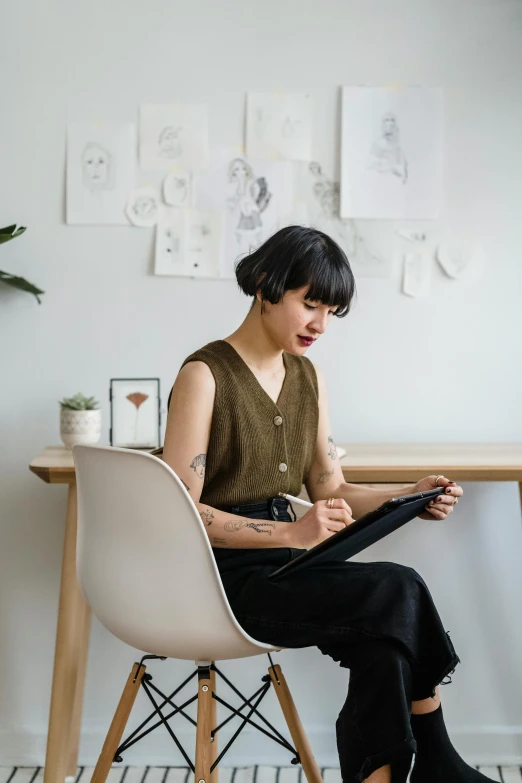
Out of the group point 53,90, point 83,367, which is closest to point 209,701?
point 83,367

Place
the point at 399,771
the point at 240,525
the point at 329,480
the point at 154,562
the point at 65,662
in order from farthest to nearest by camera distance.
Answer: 1. the point at 65,662
2. the point at 329,480
3. the point at 240,525
4. the point at 154,562
5. the point at 399,771

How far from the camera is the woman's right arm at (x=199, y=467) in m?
1.47

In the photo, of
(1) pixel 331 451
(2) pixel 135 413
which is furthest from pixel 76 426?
(1) pixel 331 451

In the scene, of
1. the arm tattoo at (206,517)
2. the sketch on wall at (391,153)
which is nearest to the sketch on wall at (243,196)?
the sketch on wall at (391,153)

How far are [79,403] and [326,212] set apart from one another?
76cm

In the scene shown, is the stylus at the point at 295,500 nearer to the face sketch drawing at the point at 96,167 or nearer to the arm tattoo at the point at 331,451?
the arm tattoo at the point at 331,451

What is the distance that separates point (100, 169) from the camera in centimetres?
222

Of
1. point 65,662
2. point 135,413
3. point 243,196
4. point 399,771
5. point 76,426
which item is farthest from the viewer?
point 243,196

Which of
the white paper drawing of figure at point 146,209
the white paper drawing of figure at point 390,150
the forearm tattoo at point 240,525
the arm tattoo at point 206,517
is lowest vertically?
the forearm tattoo at point 240,525

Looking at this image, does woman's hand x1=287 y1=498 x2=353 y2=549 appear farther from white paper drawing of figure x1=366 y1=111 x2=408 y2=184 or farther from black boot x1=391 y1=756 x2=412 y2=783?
white paper drawing of figure x1=366 y1=111 x2=408 y2=184

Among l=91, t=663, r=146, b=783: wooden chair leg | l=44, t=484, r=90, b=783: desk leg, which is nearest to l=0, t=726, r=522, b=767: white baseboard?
l=44, t=484, r=90, b=783: desk leg

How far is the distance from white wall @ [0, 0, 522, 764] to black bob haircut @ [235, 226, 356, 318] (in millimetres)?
680

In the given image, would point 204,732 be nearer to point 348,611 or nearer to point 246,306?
point 348,611

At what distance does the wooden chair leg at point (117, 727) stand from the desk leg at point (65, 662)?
368mm
